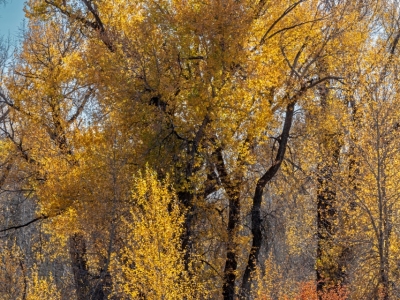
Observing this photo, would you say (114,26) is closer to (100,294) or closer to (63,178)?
(63,178)

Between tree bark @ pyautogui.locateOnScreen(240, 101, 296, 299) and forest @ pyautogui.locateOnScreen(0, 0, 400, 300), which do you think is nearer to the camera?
forest @ pyautogui.locateOnScreen(0, 0, 400, 300)

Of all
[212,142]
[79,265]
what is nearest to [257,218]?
[212,142]

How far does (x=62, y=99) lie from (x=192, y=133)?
5.21m

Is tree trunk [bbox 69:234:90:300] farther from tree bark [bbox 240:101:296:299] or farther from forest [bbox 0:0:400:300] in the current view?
tree bark [bbox 240:101:296:299]

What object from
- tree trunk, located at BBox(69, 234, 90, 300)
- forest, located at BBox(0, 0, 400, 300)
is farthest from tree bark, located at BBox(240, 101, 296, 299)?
tree trunk, located at BBox(69, 234, 90, 300)

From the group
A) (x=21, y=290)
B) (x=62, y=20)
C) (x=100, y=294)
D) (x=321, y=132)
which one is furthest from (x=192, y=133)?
(x=21, y=290)

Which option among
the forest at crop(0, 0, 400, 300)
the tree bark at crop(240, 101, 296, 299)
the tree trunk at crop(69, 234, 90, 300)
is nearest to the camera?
the forest at crop(0, 0, 400, 300)

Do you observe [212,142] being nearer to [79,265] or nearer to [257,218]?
[257,218]

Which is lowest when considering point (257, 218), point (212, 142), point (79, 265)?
point (79, 265)

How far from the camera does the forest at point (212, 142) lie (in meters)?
12.8

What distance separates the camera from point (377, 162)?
13.1 meters

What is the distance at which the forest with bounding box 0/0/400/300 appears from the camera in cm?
1277

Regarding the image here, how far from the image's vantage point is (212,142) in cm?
1355

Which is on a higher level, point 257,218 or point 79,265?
point 257,218
